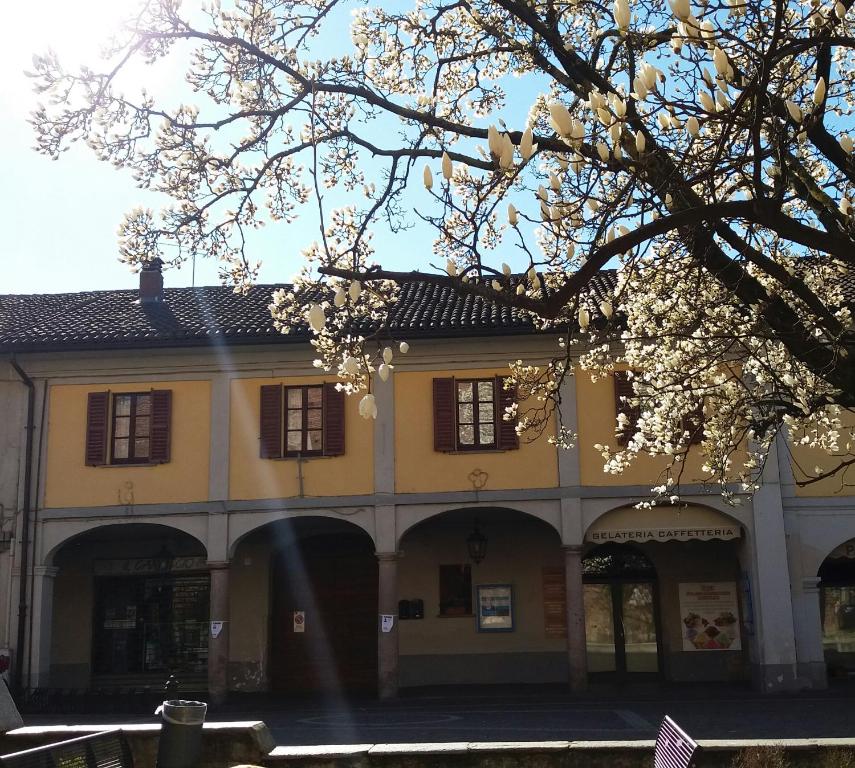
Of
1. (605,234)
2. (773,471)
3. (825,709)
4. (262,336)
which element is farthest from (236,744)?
(773,471)

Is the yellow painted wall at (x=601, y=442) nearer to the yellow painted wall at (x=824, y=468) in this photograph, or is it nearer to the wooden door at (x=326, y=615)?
the yellow painted wall at (x=824, y=468)

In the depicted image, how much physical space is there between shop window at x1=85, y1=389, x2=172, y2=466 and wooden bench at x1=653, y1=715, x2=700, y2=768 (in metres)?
13.5

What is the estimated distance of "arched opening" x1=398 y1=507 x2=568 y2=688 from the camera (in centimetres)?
2052

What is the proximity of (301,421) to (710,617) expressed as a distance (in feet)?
27.7

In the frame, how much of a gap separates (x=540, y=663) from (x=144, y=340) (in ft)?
30.8

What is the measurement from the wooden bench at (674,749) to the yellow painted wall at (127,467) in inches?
513

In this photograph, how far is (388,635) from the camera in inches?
734

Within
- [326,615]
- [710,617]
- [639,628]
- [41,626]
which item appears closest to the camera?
[41,626]

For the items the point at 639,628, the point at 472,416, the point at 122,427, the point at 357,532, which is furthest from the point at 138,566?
the point at 639,628

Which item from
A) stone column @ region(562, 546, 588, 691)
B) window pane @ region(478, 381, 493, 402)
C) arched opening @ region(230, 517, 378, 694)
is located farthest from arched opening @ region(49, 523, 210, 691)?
stone column @ region(562, 546, 588, 691)

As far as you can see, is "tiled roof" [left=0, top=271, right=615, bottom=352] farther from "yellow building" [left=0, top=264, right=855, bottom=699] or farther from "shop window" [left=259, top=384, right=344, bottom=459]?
"shop window" [left=259, top=384, right=344, bottom=459]

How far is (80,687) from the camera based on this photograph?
68.5 feet

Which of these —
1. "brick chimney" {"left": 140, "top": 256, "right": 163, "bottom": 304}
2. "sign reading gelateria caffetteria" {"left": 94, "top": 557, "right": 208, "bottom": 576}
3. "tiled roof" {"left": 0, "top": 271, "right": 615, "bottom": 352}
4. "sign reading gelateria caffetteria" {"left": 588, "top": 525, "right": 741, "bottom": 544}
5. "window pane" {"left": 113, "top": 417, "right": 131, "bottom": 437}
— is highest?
"brick chimney" {"left": 140, "top": 256, "right": 163, "bottom": 304}

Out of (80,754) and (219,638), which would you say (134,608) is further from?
(80,754)
